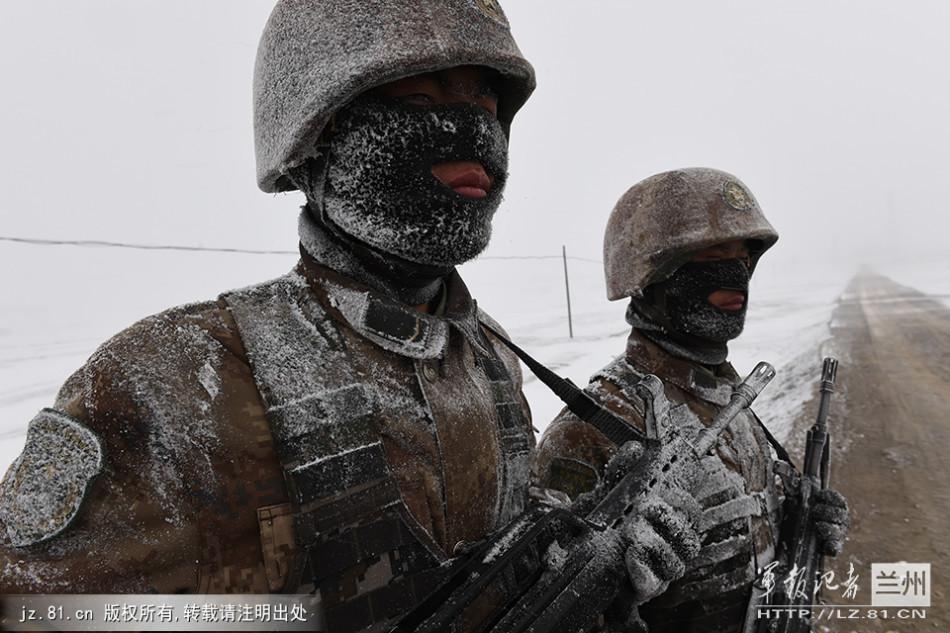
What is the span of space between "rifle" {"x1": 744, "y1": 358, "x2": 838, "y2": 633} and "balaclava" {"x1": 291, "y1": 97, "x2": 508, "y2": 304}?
79.6 inches

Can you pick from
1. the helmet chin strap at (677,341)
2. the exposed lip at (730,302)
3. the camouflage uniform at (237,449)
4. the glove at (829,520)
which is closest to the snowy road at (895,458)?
the glove at (829,520)

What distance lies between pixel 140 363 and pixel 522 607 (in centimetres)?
90

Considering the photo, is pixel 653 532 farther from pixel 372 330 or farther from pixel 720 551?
pixel 720 551

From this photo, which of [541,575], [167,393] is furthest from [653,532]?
[167,393]

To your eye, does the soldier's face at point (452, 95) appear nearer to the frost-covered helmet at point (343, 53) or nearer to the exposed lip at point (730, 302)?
the frost-covered helmet at point (343, 53)

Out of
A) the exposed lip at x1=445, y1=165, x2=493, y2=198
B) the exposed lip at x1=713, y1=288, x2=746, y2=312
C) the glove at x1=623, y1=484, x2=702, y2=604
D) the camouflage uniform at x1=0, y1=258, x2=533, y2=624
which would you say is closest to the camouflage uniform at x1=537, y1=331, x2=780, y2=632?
the exposed lip at x1=713, y1=288, x2=746, y2=312

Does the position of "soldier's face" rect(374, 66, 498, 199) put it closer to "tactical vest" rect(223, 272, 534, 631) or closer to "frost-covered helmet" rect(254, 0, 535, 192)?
"frost-covered helmet" rect(254, 0, 535, 192)

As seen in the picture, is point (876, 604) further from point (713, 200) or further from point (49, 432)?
point (49, 432)

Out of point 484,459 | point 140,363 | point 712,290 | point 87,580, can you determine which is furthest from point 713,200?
point 87,580

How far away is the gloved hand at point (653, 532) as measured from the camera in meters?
1.34

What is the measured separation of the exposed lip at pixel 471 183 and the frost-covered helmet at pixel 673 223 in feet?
5.80

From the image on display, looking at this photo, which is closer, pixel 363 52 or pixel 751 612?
pixel 363 52

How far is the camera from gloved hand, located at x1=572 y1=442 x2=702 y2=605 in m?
1.34

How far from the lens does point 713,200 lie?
2.97 metres
